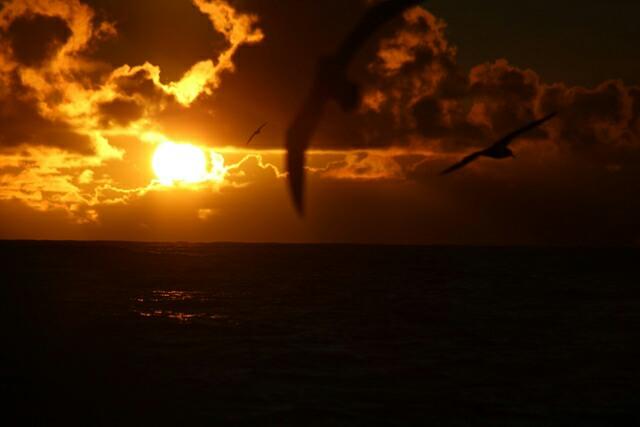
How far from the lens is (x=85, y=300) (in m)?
66.1

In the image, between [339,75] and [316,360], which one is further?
[316,360]

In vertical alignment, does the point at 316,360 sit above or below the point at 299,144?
below

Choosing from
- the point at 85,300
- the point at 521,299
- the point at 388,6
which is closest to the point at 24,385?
the point at 388,6

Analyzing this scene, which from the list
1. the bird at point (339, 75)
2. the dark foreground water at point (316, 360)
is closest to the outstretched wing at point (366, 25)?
the bird at point (339, 75)

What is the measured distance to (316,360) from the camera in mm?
34656

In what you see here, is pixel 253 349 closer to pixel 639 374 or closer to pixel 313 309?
pixel 639 374

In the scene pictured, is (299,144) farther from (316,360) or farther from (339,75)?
(316,360)

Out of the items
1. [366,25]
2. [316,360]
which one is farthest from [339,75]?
[316,360]

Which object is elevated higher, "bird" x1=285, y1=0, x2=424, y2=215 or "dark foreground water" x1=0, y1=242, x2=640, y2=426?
"bird" x1=285, y1=0, x2=424, y2=215

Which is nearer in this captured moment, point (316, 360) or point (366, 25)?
point (366, 25)

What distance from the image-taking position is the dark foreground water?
25.6 m

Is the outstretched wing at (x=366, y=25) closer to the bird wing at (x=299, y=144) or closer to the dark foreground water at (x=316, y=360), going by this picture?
the bird wing at (x=299, y=144)

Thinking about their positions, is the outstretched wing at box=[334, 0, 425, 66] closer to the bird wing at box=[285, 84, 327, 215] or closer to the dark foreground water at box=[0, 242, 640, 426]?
the bird wing at box=[285, 84, 327, 215]

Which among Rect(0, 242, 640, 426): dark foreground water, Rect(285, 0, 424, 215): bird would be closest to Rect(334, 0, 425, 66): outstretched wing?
Rect(285, 0, 424, 215): bird
